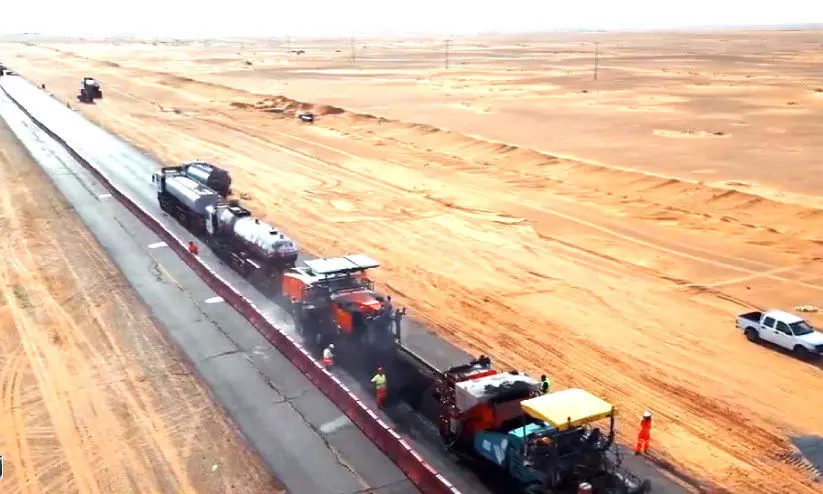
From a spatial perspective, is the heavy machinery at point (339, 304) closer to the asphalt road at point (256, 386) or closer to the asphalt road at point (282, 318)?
the asphalt road at point (282, 318)

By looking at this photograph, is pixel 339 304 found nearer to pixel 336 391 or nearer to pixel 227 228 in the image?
pixel 336 391

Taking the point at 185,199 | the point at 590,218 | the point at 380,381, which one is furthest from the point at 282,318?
the point at 590,218

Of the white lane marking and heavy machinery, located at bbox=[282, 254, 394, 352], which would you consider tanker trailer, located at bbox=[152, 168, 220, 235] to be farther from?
A: the white lane marking

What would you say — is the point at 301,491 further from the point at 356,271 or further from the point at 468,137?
the point at 468,137

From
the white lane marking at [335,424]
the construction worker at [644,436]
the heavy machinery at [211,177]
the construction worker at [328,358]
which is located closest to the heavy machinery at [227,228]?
the heavy machinery at [211,177]

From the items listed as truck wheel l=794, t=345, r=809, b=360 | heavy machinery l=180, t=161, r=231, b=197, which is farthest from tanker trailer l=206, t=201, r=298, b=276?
truck wheel l=794, t=345, r=809, b=360
